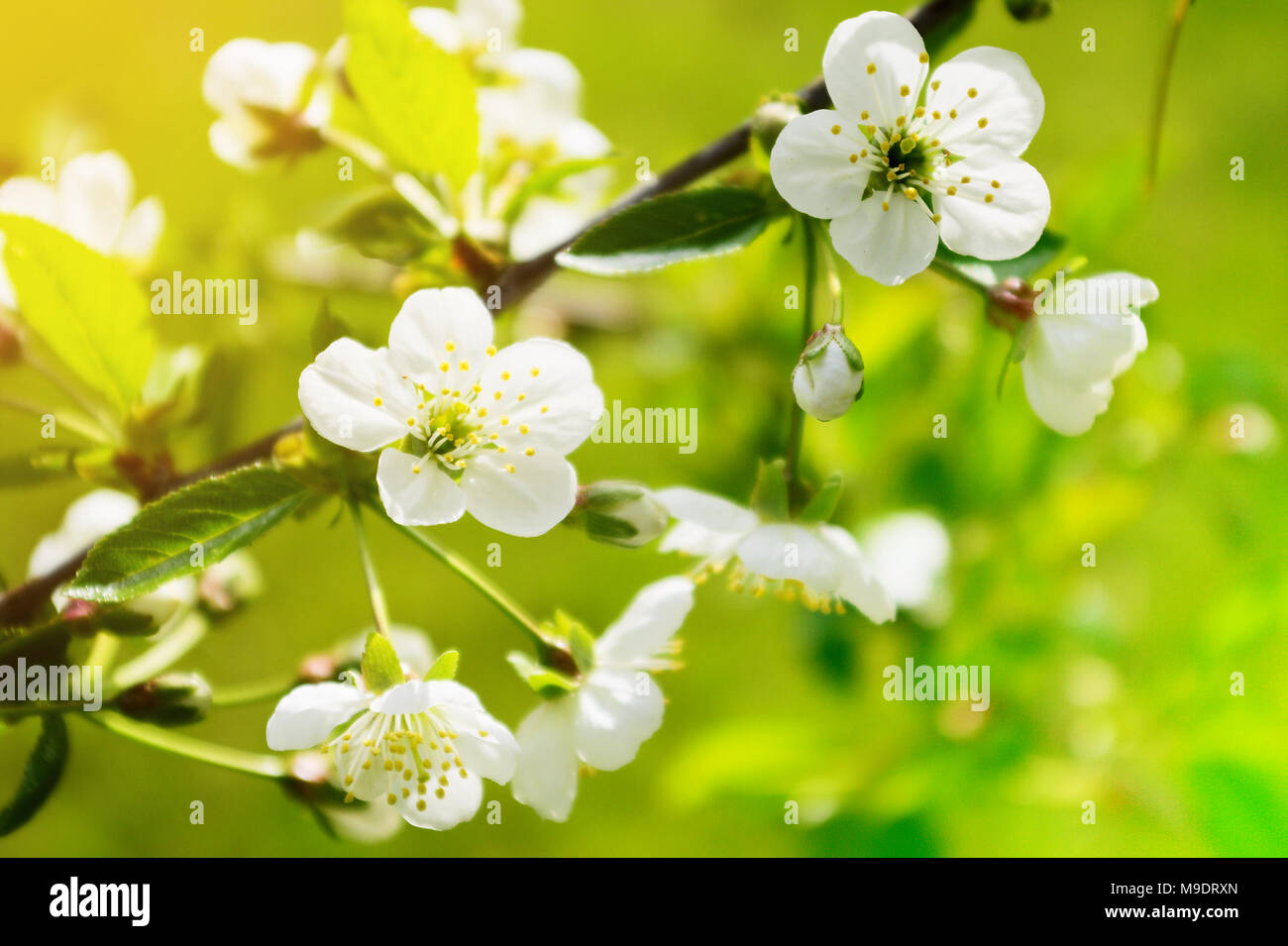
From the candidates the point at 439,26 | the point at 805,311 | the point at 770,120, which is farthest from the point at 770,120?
the point at 439,26

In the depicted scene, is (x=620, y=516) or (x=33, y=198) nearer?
(x=620, y=516)

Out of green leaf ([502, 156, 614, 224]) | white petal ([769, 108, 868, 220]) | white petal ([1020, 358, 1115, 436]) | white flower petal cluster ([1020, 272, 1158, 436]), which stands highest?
green leaf ([502, 156, 614, 224])

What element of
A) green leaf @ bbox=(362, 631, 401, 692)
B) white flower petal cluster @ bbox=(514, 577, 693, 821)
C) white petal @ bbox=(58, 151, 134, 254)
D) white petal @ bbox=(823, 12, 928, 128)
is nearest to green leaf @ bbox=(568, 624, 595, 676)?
white flower petal cluster @ bbox=(514, 577, 693, 821)

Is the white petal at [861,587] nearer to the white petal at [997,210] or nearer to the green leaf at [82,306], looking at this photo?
the white petal at [997,210]

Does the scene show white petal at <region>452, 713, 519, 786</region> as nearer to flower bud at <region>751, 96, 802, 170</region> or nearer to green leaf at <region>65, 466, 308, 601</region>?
green leaf at <region>65, 466, 308, 601</region>

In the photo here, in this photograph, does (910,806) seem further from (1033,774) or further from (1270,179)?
(1270,179)

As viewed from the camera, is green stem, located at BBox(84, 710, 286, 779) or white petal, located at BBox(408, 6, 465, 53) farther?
white petal, located at BBox(408, 6, 465, 53)

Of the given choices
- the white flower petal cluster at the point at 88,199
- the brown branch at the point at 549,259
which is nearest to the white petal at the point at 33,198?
the white flower petal cluster at the point at 88,199

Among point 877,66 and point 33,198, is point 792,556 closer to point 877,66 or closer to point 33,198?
point 877,66
